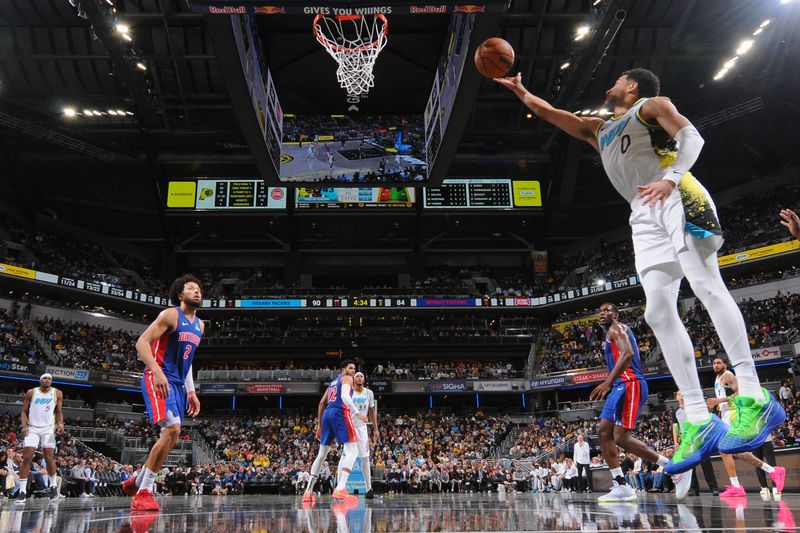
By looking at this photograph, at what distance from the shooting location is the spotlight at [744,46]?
23328mm

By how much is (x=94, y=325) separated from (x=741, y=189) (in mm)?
37081

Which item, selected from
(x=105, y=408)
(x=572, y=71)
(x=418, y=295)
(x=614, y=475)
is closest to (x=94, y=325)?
(x=105, y=408)

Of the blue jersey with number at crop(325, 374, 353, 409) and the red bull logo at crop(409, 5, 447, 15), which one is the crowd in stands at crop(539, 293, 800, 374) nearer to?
the red bull logo at crop(409, 5, 447, 15)

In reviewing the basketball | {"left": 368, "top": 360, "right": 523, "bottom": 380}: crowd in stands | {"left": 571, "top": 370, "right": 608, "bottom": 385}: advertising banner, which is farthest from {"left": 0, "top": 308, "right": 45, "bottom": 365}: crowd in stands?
the basketball

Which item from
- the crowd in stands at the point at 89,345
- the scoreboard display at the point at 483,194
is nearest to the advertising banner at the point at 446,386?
the scoreboard display at the point at 483,194

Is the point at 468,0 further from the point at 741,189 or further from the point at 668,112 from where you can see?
the point at 741,189

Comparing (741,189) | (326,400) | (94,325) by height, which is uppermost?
(741,189)

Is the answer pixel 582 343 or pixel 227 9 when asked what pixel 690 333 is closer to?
pixel 582 343

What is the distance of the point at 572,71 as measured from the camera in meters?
22.6

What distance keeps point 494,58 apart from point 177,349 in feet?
12.4

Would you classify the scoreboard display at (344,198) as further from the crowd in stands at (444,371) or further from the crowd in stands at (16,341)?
the crowd in stands at (16,341)

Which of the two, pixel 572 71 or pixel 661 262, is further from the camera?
pixel 572 71

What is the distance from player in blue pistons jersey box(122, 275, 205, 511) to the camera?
5023 millimetres

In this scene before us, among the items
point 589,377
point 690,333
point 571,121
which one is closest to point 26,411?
point 571,121
